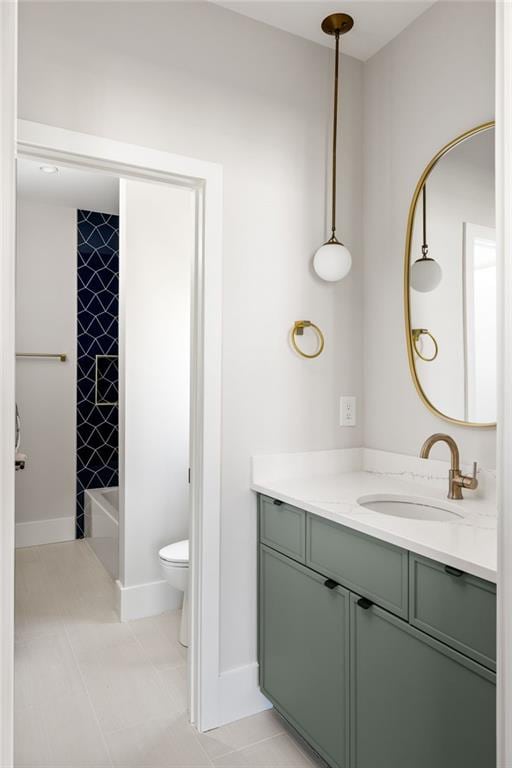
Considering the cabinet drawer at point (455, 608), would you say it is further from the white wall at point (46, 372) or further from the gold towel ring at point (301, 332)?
the white wall at point (46, 372)

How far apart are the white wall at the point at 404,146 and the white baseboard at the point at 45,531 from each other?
114 inches

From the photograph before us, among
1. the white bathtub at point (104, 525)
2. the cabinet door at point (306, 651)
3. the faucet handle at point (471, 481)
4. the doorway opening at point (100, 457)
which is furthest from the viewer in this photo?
the white bathtub at point (104, 525)

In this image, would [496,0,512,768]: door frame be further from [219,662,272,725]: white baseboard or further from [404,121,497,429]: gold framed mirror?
[219,662,272,725]: white baseboard

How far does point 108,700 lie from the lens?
2.18m

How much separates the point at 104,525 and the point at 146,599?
35.2 inches

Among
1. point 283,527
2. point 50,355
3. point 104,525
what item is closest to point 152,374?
point 104,525

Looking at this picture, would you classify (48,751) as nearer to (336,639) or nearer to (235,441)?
(336,639)

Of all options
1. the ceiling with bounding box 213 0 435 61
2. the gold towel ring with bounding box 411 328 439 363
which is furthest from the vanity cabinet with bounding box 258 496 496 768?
the ceiling with bounding box 213 0 435 61

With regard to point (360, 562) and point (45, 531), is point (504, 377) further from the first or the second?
point (45, 531)

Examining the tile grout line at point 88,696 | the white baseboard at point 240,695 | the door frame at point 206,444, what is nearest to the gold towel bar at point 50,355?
the tile grout line at point 88,696

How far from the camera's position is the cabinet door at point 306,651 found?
1.66m

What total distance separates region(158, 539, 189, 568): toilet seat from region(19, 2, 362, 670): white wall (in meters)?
0.62

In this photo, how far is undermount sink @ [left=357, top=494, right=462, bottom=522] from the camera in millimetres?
1840

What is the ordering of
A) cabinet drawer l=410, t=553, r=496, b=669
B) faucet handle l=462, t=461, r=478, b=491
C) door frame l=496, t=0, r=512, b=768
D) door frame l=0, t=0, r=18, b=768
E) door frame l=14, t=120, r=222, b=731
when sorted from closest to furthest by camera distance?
door frame l=0, t=0, r=18, b=768 < door frame l=496, t=0, r=512, b=768 < cabinet drawer l=410, t=553, r=496, b=669 < faucet handle l=462, t=461, r=478, b=491 < door frame l=14, t=120, r=222, b=731
